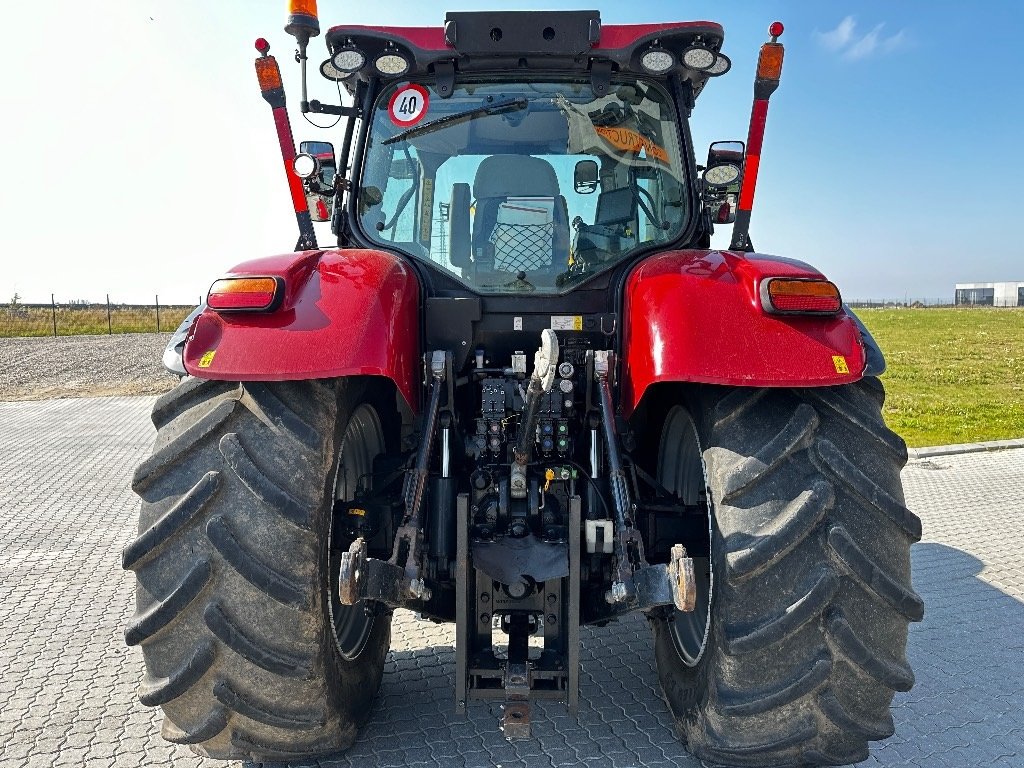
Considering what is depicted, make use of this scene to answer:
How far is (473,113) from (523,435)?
1.51 metres

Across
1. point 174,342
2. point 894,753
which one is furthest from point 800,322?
point 174,342

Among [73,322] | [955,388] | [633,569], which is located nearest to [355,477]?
[633,569]

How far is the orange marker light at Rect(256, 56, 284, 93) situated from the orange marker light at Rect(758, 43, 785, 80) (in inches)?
79.5

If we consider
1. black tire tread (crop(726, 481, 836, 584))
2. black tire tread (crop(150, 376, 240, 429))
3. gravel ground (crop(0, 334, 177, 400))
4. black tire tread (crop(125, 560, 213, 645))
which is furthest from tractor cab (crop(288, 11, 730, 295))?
gravel ground (crop(0, 334, 177, 400))

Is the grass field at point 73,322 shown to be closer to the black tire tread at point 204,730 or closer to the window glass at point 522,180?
the window glass at point 522,180

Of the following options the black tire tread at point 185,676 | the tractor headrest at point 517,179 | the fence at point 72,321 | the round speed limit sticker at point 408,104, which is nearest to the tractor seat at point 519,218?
the tractor headrest at point 517,179

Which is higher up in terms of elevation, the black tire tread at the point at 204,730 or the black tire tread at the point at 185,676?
the black tire tread at the point at 185,676

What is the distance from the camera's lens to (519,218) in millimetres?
3158

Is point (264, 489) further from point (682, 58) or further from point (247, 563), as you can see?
point (682, 58)

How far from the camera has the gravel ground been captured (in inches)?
575

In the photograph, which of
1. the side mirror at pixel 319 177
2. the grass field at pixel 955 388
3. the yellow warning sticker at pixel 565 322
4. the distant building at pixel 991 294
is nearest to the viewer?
the yellow warning sticker at pixel 565 322

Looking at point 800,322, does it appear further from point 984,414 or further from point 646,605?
point 984,414

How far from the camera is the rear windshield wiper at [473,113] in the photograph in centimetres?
325

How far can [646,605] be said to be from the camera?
7.43 feet
